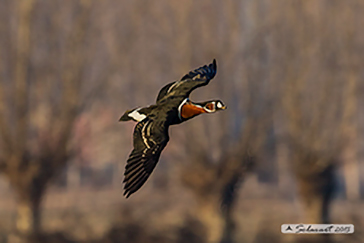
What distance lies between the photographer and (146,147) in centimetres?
375

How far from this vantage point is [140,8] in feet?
38.8

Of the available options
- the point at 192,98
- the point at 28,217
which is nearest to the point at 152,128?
the point at 192,98

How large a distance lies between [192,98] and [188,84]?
22.1 feet

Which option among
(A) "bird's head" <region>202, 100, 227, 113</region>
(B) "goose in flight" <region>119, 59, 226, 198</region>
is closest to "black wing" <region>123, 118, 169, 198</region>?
(B) "goose in flight" <region>119, 59, 226, 198</region>

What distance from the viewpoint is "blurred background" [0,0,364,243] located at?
1077 cm

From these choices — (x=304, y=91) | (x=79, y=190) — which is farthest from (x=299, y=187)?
(x=79, y=190)

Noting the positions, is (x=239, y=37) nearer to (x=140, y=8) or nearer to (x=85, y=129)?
(x=140, y=8)

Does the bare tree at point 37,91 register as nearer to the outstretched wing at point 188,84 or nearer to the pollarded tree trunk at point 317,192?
the pollarded tree trunk at point 317,192

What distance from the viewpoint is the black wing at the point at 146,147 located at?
362cm

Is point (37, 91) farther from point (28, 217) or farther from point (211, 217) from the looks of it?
point (211, 217)

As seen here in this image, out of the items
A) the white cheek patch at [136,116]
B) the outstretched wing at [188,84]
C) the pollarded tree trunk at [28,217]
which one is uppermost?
the outstretched wing at [188,84]

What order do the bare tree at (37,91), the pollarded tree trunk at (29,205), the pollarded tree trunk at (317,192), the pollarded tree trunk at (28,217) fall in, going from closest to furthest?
the bare tree at (37,91) < the pollarded tree trunk at (29,205) < the pollarded tree trunk at (28,217) < the pollarded tree trunk at (317,192)

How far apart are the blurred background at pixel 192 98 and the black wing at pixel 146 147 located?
692cm

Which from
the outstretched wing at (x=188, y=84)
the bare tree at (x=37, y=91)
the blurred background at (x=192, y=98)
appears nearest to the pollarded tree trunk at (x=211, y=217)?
the blurred background at (x=192, y=98)
